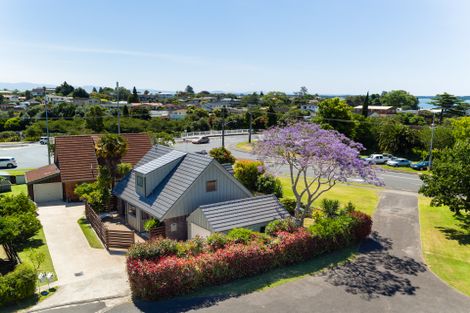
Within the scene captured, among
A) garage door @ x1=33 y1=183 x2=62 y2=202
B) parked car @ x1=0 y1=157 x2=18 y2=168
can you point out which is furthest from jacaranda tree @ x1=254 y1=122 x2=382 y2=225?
parked car @ x1=0 y1=157 x2=18 y2=168

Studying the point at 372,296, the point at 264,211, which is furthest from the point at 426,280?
the point at 264,211

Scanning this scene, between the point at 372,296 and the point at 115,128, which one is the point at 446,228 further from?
the point at 115,128

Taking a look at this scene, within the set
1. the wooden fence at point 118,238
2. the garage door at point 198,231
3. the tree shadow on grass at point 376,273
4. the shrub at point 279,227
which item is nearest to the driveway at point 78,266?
the wooden fence at point 118,238

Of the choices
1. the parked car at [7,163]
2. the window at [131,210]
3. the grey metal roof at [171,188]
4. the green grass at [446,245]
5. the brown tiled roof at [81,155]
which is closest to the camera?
the green grass at [446,245]

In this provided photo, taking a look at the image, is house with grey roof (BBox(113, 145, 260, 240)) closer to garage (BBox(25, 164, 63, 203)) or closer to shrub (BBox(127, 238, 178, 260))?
shrub (BBox(127, 238, 178, 260))

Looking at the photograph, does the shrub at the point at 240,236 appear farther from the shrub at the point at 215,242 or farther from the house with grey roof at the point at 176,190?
the house with grey roof at the point at 176,190

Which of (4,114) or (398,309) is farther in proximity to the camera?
(4,114)

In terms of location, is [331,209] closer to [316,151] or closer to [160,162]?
[316,151]
